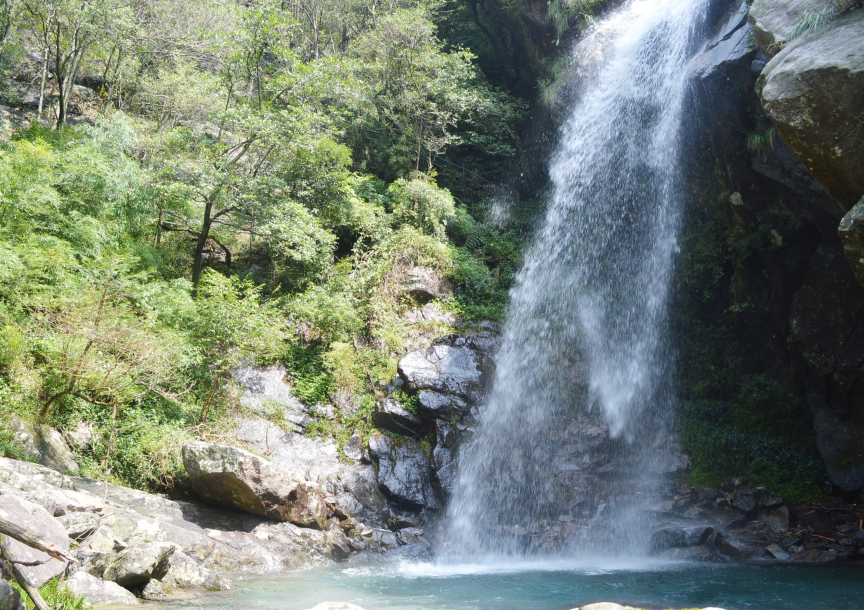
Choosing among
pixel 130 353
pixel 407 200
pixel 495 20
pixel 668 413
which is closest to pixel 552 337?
pixel 668 413

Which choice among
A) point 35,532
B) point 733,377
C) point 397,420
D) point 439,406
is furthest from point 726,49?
point 35,532

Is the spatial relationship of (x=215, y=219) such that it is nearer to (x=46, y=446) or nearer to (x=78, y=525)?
(x=46, y=446)

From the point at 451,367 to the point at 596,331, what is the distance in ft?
13.5

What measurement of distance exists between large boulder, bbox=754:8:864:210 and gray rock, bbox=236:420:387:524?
8977 mm

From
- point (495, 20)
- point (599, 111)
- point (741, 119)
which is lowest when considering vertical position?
point (741, 119)

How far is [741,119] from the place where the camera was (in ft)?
36.2

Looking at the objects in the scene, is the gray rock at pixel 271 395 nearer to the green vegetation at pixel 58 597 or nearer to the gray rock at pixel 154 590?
the gray rock at pixel 154 590

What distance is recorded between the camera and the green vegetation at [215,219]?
344 inches

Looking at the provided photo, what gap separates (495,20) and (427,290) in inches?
475

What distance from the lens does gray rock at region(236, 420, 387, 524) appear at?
9.99 meters

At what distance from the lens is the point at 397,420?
11430mm

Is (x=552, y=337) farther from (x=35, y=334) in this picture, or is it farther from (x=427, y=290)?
(x=35, y=334)

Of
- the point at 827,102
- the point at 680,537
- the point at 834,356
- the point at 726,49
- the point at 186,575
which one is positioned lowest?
the point at 680,537

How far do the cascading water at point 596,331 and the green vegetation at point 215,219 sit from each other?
2049mm
